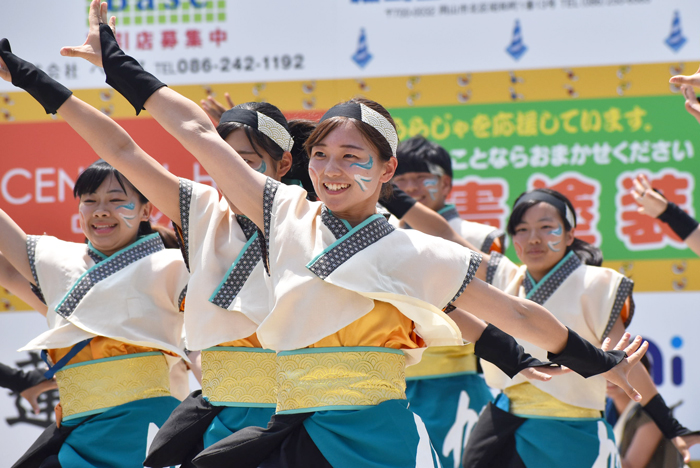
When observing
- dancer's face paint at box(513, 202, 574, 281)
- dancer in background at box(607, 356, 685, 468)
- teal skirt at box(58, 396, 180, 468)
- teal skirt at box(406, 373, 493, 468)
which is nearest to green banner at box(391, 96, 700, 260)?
dancer in background at box(607, 356, 685, 468)

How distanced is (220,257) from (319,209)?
1.30ft

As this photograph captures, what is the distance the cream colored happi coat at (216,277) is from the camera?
6.84 ft

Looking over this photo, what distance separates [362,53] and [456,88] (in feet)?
1.77

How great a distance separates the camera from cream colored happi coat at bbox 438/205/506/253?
3969 mm

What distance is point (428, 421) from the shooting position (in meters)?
3.60

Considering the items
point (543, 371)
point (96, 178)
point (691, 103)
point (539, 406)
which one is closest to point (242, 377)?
point (543, 371)

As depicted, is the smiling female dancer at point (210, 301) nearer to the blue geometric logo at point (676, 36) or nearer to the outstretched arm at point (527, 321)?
the outstretched arm at point (527, 321)

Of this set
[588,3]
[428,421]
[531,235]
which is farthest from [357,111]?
[588,3]

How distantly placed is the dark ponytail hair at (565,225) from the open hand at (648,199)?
335mm

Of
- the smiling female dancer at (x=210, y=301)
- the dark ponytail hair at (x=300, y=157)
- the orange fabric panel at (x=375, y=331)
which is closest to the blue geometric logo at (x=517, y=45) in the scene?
the dark ponytail hair at (x=300, y=157)

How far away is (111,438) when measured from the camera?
2.58 metres

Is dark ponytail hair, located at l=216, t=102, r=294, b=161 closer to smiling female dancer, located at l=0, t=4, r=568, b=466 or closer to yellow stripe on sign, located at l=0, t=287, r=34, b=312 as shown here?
smiling female dancer, located at l=0, t=4, r=568, b=466

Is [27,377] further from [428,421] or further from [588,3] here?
[588,3]

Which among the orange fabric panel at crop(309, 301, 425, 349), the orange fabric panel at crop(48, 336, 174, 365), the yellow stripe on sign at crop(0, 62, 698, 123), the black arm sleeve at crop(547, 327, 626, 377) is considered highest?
the yellow stripe on sign at crop(0, 62, 698, 123)
